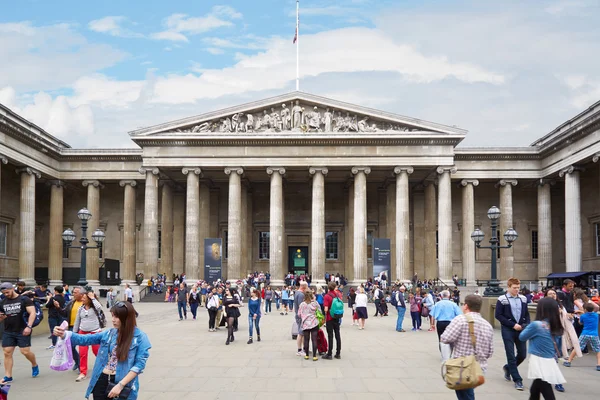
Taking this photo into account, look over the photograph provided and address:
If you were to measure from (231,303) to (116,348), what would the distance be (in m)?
12.4

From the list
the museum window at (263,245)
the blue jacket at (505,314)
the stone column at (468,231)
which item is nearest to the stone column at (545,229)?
the stone column at (468,231)

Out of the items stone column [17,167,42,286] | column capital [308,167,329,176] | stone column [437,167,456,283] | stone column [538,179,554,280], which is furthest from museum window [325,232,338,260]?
stone column [17,167,42,286]

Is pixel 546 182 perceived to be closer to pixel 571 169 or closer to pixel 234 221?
pixel 571 169

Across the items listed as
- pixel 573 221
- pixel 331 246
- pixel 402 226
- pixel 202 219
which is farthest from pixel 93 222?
pixel 573 221

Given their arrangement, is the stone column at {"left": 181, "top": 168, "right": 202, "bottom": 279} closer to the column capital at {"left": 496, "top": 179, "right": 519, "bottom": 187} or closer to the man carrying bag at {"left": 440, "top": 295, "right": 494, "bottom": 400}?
the column capital at {"left": 496, "top": 179, "right": 519, "bottom": 187}

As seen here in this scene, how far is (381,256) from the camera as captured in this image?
3966 centimetres

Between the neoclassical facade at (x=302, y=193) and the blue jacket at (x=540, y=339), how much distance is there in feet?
103

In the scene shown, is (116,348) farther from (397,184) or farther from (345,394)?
(397,184)

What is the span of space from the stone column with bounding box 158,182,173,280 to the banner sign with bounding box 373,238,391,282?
17810mm

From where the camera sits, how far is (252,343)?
18.6m

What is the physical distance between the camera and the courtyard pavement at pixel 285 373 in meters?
11.0

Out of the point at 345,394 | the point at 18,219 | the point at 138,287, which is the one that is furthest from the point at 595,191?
the point at 18,219

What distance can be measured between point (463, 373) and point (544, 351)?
2.58 meters

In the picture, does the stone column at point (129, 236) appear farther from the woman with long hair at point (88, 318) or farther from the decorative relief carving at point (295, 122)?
the woman with long hair at point (88, 318)
